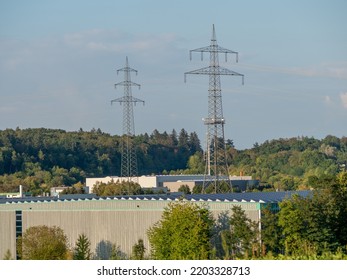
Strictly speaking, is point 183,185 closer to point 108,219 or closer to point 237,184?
point 237,184

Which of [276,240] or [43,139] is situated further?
[43,139]

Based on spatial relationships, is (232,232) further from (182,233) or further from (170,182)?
(170,182)

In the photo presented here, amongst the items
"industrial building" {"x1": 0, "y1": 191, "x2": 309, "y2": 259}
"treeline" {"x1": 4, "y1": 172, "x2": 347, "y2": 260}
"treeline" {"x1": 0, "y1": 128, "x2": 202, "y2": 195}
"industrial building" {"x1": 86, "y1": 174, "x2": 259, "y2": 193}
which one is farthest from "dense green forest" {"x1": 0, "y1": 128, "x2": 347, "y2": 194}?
"treeline" {"x1": 4, "y1": 172, "x2": 347, "y2": 260}

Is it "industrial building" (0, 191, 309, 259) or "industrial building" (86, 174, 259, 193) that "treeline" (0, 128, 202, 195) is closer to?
"industrial building" (86, 174, 259, 193)

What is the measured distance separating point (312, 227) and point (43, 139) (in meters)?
97.1

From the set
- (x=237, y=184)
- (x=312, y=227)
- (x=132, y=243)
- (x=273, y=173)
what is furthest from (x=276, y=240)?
(x=273, y=173)

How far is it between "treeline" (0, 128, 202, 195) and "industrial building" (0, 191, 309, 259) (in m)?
46.9

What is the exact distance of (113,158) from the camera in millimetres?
133000

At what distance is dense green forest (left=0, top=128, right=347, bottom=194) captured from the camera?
11188cm

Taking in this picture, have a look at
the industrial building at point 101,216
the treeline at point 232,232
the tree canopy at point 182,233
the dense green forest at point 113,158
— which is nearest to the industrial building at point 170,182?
the dense green forest at point 113,158

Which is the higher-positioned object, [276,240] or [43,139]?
[43,139]

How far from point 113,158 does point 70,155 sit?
714cm

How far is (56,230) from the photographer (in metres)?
44.6
